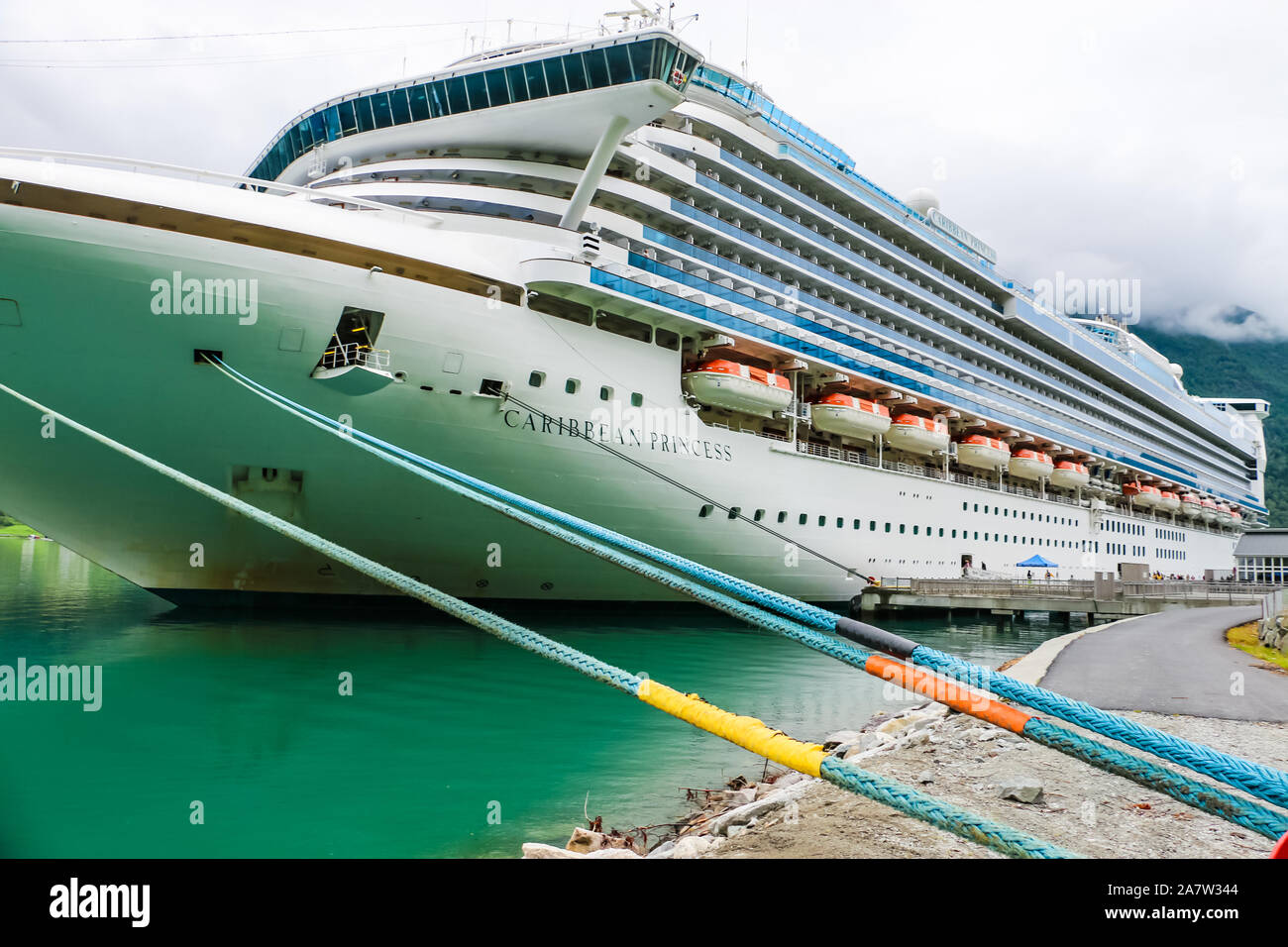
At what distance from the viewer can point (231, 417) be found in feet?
37.8

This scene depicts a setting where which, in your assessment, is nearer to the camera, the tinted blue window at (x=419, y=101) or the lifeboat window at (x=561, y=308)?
the lifeboat window at (x=561, y=308)

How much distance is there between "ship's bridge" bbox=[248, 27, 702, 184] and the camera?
46.9ft

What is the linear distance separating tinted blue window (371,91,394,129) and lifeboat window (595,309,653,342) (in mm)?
7383

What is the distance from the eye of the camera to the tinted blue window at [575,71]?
48.3 feet

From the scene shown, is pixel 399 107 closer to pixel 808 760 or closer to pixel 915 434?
pixel 915 434

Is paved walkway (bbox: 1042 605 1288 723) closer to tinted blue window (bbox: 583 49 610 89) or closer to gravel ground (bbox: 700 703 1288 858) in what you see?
gravel ground (bbox: 700 703 1288 858)

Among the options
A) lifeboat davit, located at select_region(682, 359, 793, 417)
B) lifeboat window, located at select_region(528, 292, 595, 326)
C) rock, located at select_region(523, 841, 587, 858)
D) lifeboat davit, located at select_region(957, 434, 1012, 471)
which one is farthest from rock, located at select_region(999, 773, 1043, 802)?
lifeboat davit, located at select_region(957, 434, 1012, 471)

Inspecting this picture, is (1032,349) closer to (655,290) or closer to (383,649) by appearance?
(655,290)

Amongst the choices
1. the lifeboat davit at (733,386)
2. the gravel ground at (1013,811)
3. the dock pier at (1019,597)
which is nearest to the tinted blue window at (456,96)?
the lifeboat davit at (733,386)

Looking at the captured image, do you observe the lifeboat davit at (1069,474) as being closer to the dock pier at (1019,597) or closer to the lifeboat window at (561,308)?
the dock pier at (1019,597)

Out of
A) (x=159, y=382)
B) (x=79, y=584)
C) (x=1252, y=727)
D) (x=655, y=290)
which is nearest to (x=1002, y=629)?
(x=655, y=290)

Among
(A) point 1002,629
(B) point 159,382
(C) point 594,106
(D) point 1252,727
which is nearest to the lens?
(D) point 1252,727

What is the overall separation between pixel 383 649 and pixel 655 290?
8.78m

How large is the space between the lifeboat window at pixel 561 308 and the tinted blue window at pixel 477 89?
514 cm
